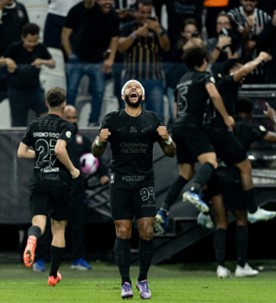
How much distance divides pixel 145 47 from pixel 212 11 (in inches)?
63.0

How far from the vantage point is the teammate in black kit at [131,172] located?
1246cm

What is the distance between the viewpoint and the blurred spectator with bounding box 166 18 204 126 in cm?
1703

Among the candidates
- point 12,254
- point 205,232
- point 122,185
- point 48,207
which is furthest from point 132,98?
point 12,254

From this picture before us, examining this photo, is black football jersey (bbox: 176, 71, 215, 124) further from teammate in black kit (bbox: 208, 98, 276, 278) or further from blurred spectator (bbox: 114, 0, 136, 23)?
blurred spectator (bbox: 114, 0, 136, 23)

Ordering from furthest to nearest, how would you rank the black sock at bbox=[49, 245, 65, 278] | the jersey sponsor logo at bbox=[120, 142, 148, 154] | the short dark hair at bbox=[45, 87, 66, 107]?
1. the black sock at bbox=[49, 245, 65, 278]
2. the short dark hair at bbox=[45, 87, 66, 107]
3. the jersey sponsor logo at bbox=[120, 142, 148, 154]

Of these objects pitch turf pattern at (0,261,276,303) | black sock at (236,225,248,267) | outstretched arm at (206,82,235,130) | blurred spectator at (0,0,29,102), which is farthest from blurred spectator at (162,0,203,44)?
black sock at (236,225,248,267)

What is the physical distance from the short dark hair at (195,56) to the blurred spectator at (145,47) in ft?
5.64

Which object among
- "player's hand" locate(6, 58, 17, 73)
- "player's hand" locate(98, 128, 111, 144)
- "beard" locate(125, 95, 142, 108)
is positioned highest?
"beard" locate(125, 95, 142, 108)

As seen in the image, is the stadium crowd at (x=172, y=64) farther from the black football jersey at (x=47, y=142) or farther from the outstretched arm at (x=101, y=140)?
the outstretched arm at (x=101, y=140)

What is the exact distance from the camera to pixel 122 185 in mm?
12500

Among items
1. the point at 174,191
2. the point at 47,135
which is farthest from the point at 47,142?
the point at 174,191

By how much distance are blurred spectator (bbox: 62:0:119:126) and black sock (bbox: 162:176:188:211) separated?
191cm

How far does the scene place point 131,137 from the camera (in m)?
12.5

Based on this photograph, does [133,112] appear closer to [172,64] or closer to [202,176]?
[202,176]
